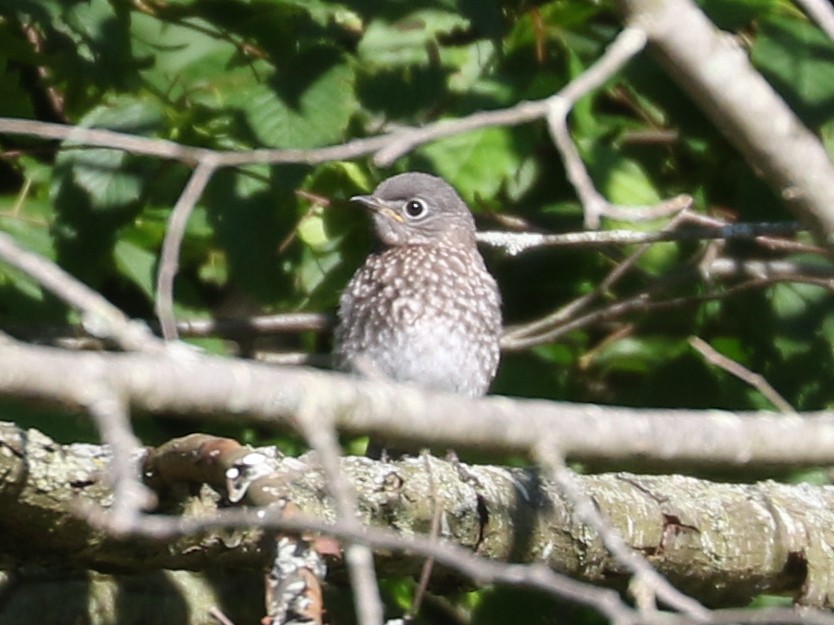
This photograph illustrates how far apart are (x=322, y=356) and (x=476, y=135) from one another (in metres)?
1.07

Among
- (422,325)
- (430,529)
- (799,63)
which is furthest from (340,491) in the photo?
(422,325)

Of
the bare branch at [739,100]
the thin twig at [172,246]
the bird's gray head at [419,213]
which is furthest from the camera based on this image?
the bird's gray head at [419,213]

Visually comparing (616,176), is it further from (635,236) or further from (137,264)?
(137,264)

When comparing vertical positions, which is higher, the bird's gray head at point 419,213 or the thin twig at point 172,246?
the bird's gray head at point 419,213

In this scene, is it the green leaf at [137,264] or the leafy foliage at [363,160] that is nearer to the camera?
the leafy foliage at [363,160]

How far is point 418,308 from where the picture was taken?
→ 512cm

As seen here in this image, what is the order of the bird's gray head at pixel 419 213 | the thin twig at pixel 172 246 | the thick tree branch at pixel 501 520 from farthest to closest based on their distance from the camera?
the bird's gray head at pixel 419 213 → the thick tree branch at pixel 501 520 → the thin twig at pixel 172 246

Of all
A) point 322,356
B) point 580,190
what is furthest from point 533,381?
point 580,190

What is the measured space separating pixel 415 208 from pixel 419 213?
8 cm

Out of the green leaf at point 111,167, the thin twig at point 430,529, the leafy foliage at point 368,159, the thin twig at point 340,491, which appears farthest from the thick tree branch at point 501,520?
the green leaf at point 111,167

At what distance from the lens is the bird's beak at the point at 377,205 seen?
4.46m

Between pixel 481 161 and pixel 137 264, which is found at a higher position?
pixel 481 161

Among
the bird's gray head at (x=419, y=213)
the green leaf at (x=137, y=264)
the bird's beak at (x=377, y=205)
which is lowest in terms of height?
the green leaf at (x=137, y=264)

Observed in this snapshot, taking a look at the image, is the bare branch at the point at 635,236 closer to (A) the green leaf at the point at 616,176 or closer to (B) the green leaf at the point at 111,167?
(A) the green leaf at the point at 616,176
